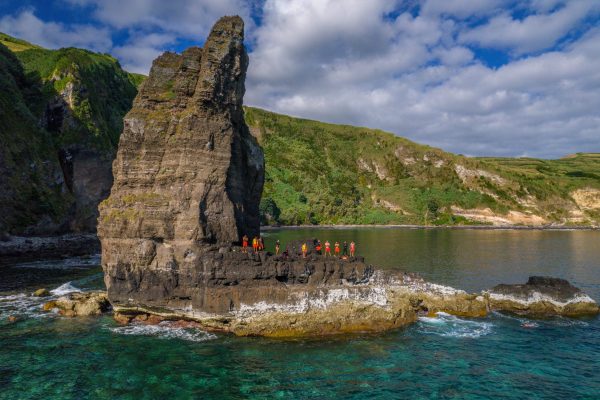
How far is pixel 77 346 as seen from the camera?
2412 centimetres

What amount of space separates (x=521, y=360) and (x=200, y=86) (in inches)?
1093

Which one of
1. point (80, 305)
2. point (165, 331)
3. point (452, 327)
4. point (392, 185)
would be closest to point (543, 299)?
point (452, 327)

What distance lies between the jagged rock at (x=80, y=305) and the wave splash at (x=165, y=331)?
486cm

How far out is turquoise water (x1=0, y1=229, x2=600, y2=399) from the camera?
745 inches

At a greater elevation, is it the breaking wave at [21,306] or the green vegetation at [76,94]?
the green vegetation at [76,94]

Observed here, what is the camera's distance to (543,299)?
33.0 meters

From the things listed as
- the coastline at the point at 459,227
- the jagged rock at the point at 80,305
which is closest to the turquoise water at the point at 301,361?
the jagged rock at the point at 80,305

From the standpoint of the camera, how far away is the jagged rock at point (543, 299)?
32.2 m

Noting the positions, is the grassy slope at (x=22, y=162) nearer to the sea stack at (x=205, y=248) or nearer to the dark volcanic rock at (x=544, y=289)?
the sea stack at (x=205, y=248)

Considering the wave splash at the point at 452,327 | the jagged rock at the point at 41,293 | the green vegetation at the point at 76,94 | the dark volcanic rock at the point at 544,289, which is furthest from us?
the green vegetation at the point at 76,94

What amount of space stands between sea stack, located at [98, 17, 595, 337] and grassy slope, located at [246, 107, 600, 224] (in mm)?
111018

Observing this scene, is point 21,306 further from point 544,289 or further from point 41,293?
point 544,289

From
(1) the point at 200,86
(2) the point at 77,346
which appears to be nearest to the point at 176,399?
(2) the point at 77,346

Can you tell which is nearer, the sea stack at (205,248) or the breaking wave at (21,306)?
the sea stack at (205,248)
